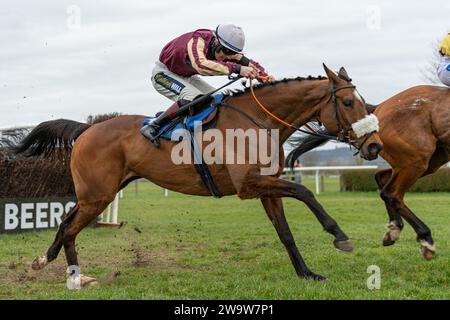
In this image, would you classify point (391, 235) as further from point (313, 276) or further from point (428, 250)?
point (313, 276)

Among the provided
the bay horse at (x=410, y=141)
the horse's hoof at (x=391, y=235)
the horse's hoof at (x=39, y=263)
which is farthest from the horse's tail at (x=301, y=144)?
the horse's hoof at (x=39, y=263)

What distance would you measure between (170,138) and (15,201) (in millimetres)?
5287

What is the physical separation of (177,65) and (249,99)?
33.8 inches

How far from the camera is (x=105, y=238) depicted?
9.62m

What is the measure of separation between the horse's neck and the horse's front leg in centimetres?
68

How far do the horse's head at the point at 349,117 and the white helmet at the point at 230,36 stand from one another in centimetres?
93

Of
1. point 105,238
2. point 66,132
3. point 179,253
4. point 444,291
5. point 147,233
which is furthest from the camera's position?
point 147,233

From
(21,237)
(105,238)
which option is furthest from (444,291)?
(21,237)

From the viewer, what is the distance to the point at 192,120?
19.2ft

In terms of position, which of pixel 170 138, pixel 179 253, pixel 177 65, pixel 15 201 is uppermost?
pixel 177 65
